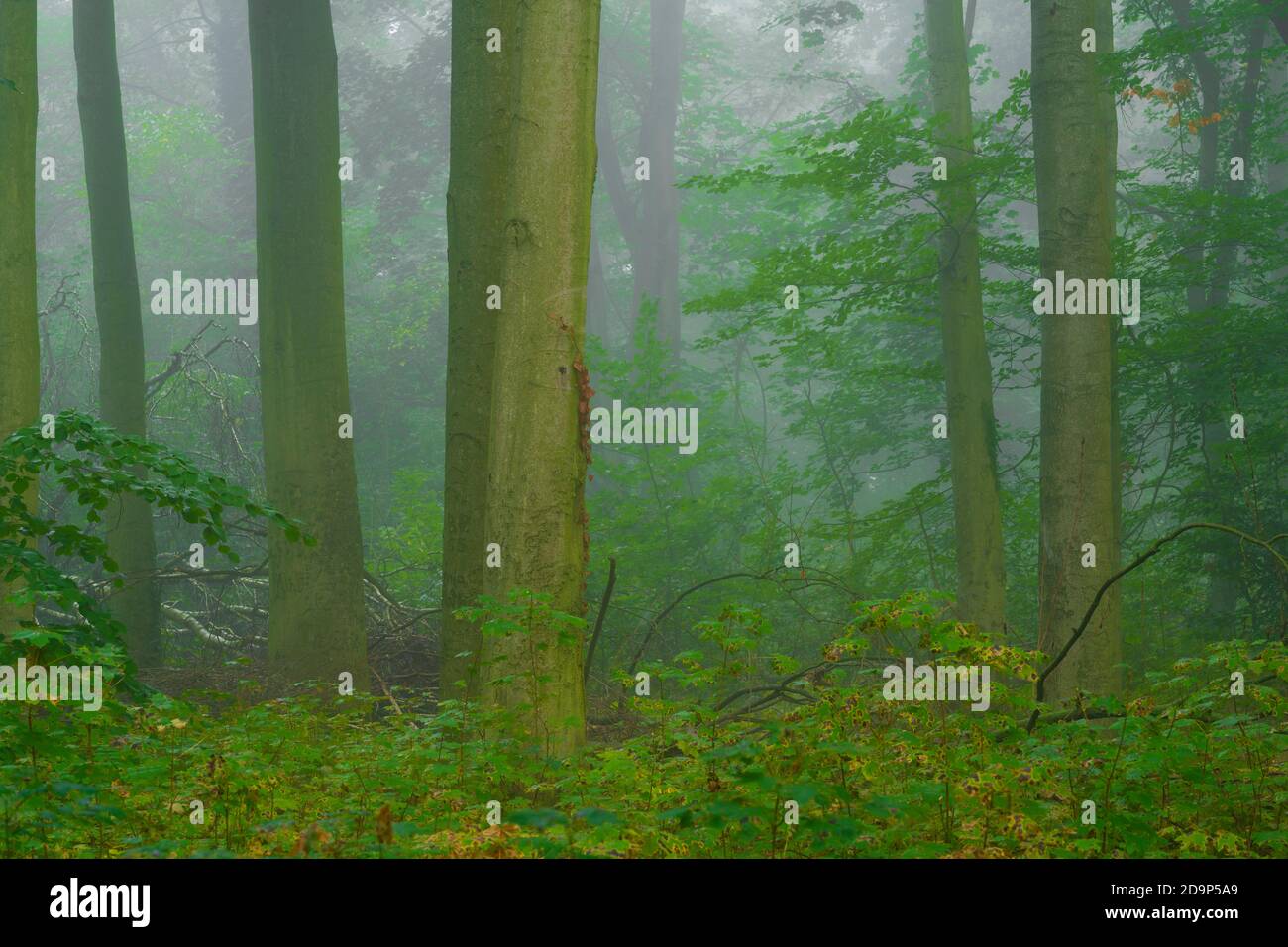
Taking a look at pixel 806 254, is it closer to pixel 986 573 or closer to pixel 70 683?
pixel 986 573

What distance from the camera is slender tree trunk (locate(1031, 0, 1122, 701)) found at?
31.3 feet

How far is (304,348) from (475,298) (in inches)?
144

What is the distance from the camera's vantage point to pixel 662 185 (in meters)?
29.8

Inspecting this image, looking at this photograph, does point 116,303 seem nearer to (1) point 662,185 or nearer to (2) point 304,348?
(2) point 304,348

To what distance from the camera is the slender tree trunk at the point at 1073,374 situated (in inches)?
376

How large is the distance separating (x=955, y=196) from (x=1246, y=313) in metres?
3.12

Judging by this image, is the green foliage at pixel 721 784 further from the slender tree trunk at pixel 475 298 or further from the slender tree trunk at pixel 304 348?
the slender tree trunk at pixel 304 348

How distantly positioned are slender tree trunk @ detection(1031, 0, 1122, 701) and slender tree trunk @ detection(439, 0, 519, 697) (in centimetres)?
426

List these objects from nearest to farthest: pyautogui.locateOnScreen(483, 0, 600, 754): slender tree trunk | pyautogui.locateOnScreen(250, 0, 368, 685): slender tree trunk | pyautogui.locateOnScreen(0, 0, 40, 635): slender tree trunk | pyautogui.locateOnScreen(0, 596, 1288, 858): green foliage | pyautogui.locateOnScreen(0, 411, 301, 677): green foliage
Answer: pyautogui.locateOnScreen(0, 596, 1288, 858): green foliage → pyautogui.locateOnScreen(0, 411, 301, 677): green foliage → pyautogui.locateOnScreen(483, 0, 600, 754): slender tree trunk → pyautogui.locateOnScreen(0, 0, 40, 635): slender tree trunk → pyautogui.locateOnScreen(250, 0, 368, 685): slender tree trunk

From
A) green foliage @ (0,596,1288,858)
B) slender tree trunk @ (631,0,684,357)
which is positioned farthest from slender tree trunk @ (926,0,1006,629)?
slender tree trunk @ (631,0,684,357)

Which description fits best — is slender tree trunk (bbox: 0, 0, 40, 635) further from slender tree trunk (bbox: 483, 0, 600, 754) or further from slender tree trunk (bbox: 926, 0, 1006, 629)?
slender tree trunk (bbox: 926, 0, 1006, 629)

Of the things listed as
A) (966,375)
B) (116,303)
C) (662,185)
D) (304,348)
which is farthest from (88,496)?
(662,185)

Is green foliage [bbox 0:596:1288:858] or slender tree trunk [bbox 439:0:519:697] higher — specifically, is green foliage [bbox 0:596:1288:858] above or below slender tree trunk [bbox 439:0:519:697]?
below
